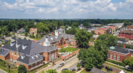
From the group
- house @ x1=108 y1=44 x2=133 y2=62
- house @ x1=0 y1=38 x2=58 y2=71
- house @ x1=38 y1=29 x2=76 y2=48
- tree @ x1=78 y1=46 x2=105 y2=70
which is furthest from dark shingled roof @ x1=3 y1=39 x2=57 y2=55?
house @ x1=108 y1=44 x2=133 y2=62

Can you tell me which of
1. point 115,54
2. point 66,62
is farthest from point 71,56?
point 115,54

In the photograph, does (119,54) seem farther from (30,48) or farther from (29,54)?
(30,48)

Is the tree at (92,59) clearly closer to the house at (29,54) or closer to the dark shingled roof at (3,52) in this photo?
the house at (29,54)

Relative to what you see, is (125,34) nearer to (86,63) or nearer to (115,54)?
(115,54)

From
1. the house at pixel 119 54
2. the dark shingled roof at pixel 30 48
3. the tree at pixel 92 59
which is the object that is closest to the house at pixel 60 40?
the dark shingled roof at pixel 30 48

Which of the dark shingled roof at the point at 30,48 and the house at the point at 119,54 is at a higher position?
the dark shingled roof at the point at 30,48

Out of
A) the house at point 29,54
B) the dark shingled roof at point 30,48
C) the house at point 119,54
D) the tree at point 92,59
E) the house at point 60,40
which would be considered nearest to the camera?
the tree at point 92,59

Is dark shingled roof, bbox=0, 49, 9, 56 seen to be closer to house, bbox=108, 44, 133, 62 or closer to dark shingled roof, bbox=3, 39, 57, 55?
dark shingled roof, bbox=3, 39, 57, 55

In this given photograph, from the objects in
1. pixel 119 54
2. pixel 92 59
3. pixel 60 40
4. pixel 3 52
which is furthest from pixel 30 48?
pixel 119 54

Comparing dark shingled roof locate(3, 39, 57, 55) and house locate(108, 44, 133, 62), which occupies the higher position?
dark shingled roof locate(3, 39, 57, 55)
